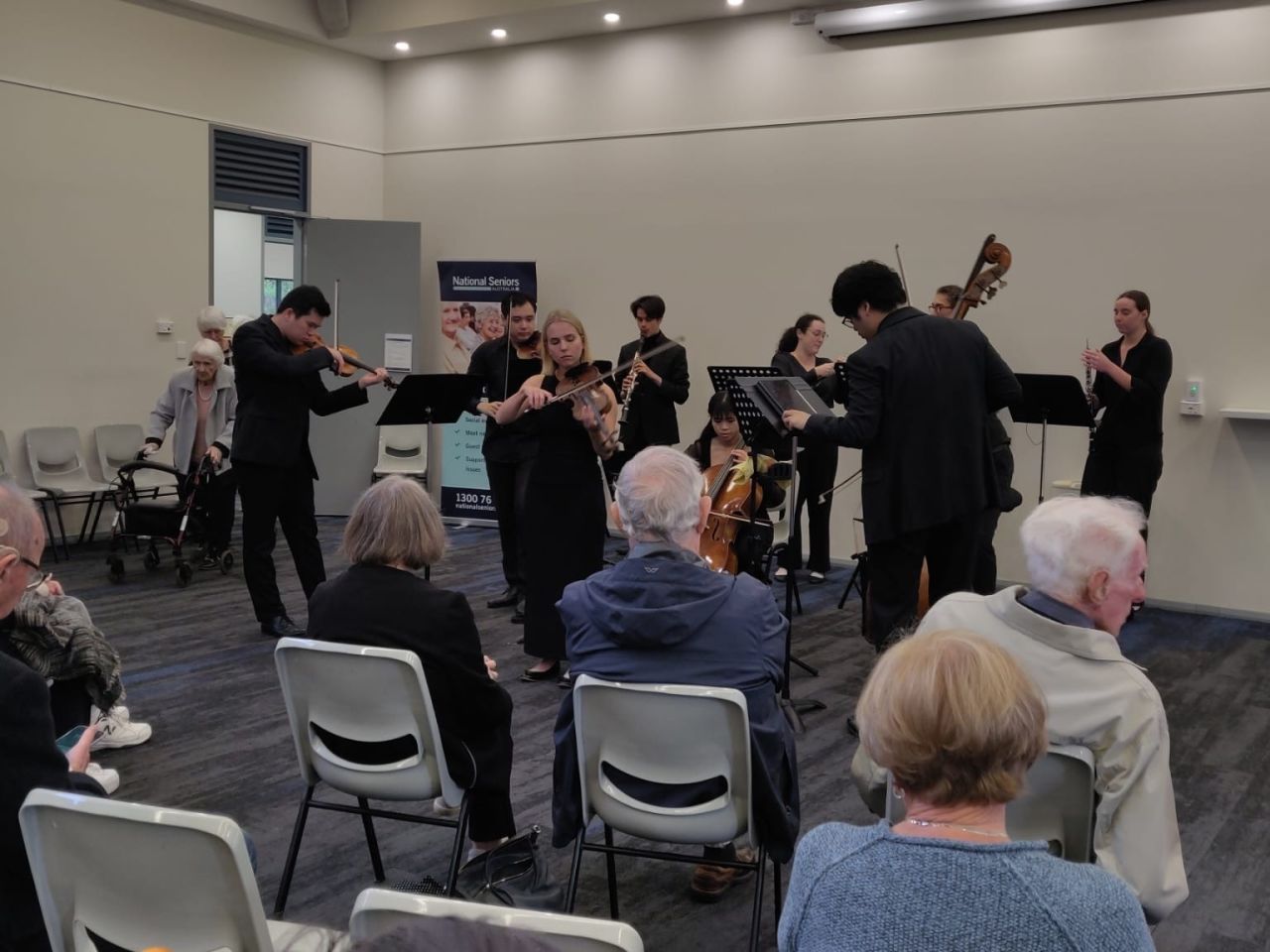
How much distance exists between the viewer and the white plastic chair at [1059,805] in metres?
1.95

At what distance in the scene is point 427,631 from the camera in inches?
107

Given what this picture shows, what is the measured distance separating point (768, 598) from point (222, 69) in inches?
301

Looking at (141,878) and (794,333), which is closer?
(141,878)

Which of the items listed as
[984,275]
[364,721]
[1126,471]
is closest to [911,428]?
[984,275]

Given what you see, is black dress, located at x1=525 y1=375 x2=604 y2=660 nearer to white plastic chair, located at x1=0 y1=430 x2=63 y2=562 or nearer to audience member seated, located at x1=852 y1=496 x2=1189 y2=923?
audience member seated, located at x1=852 y1=496 x2=1189 y2=923

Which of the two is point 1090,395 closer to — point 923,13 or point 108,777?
point 923,13

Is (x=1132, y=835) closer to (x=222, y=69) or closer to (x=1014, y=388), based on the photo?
(x=1014, y=388)

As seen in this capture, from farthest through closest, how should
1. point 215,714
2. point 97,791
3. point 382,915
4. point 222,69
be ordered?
point 222,69
point 215,714
point 97,791
point 382,915

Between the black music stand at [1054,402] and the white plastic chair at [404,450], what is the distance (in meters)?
4.95

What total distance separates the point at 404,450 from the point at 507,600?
3458mm

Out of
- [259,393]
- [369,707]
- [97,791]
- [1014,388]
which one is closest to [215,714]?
[259,393]

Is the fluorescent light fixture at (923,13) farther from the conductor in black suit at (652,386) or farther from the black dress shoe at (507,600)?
the black dress shoe at (507,600)

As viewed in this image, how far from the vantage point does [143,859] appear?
1643mm

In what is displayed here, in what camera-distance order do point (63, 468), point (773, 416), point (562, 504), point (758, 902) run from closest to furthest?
point (758, 902), point (773, 416), point (562, 504), point (63, 468)
